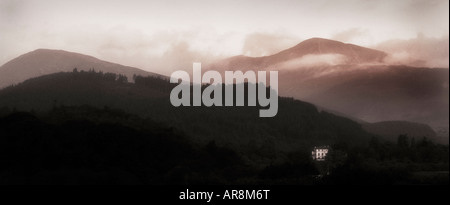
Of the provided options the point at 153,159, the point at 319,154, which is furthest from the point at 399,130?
the point at 153,159

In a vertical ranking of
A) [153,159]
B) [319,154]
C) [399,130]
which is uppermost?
[399,130]

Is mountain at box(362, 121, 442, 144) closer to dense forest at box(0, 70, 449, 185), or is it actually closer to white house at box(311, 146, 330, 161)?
dense forest at box(0, 70, 449, 185)

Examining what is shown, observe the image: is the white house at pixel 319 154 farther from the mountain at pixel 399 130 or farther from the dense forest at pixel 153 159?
the mountain at pixel 399 130

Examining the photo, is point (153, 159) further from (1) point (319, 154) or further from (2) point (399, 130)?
(2) point (399, 130)

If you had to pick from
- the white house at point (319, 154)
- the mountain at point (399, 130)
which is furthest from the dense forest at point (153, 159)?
the mountain at point (399, 130)

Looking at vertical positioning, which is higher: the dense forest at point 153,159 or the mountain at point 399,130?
the mountain at point 399,130

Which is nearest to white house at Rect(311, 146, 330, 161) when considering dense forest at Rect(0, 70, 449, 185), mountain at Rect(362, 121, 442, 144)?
dense forest at Rect(0, 70, 449, 185)

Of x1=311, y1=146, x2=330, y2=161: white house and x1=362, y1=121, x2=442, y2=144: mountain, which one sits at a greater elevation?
x1=362, y1=121, x2=442, y2=144: mountain

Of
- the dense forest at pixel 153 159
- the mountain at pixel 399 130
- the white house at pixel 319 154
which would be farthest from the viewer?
the mountain at pixel 399 130

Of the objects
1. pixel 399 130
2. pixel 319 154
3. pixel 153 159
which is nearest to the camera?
pixel 153 159

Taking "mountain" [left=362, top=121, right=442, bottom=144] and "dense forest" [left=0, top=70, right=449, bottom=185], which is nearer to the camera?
"dense forest" [left=0, top=70, right=449, bottom=185]

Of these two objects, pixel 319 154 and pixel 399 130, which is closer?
pixel 319 154

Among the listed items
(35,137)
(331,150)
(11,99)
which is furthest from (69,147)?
(11,99)
